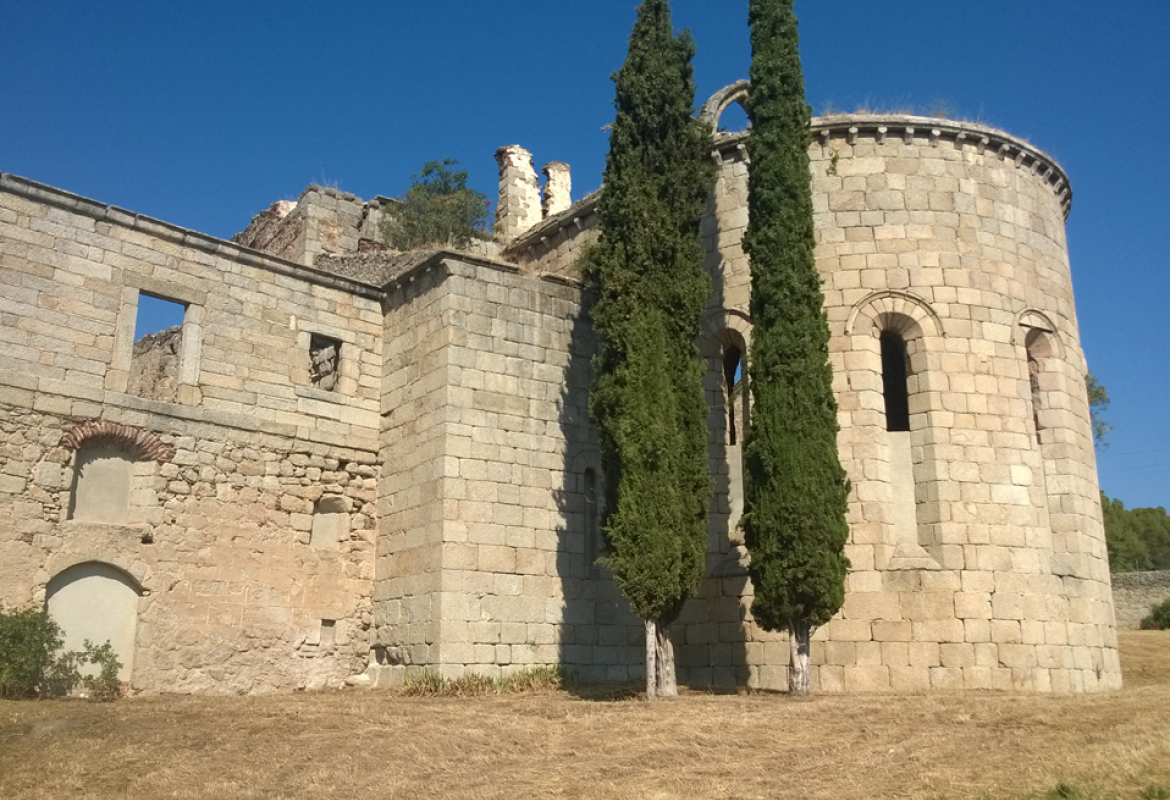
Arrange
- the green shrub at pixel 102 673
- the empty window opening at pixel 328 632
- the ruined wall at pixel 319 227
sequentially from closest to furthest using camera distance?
the green shrub at pixel 102 673 < the empty window opening at pixel 328 632 < the ruined wall at pixel 319 227

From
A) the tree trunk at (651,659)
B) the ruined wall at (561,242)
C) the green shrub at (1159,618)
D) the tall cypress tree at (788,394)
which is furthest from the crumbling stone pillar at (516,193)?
the green shrub at (1159,618)

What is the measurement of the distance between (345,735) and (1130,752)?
648cm

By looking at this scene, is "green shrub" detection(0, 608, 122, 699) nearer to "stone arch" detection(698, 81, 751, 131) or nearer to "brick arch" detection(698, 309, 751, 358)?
"brick arch" detection(698, 309, 751, 358)

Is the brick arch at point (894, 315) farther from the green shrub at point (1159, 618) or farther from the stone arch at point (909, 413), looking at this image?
the green shrub at point (1159, 618)

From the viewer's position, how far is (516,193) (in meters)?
23.3

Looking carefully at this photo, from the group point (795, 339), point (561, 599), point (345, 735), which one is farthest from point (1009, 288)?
point (345, 735)

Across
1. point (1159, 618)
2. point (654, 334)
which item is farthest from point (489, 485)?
point (1159, 618)

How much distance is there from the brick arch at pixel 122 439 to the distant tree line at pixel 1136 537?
36259 mm

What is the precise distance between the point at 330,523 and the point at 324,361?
2.75 meters

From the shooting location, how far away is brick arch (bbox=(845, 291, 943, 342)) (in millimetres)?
14742

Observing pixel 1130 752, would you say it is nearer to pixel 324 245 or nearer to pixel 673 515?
pixel 673 515

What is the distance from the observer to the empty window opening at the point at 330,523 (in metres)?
14.7

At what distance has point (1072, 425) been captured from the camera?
15422 mm

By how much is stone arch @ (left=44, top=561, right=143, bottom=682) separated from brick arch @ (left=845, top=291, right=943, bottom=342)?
9564 millimetres
